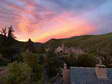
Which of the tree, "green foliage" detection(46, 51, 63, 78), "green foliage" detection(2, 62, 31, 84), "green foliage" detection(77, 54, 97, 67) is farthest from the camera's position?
the tree

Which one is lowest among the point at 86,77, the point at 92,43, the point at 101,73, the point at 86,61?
the point at 86,77

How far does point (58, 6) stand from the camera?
94.1ft

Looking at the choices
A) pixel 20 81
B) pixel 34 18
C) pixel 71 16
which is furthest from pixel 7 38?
pixel 20 81

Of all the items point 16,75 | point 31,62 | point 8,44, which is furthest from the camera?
point 8,44

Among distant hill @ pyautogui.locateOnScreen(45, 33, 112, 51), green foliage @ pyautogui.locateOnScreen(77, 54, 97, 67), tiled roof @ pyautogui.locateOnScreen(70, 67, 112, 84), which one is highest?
distant hill @ pyautogui.locateOnScreen(45, 33, 112, 51)

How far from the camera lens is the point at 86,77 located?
1656cm

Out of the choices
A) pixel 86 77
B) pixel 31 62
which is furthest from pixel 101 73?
pixel 31 62

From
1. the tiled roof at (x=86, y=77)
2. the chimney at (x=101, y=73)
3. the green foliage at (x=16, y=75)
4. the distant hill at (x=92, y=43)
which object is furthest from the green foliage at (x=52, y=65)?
the distant hill at (x=92, y=43)

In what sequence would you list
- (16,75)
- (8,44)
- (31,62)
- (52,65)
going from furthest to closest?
(8,44) → (52,65) → (31,62) → (16,75)

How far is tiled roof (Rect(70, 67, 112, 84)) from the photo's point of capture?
15984 millimetres

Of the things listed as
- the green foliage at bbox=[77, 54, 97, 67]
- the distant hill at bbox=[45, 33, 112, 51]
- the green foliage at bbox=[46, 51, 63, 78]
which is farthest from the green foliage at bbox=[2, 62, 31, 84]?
the distant hill at bbox=[45, 33, 112, 51]

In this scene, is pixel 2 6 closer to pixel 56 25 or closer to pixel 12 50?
pixel 56 25

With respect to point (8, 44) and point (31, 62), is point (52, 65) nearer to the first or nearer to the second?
point (31, 62)

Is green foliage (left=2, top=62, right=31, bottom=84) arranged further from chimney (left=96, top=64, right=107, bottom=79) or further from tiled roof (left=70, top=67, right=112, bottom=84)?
chimney (left=96, top=64, right=107, bottom=79)
